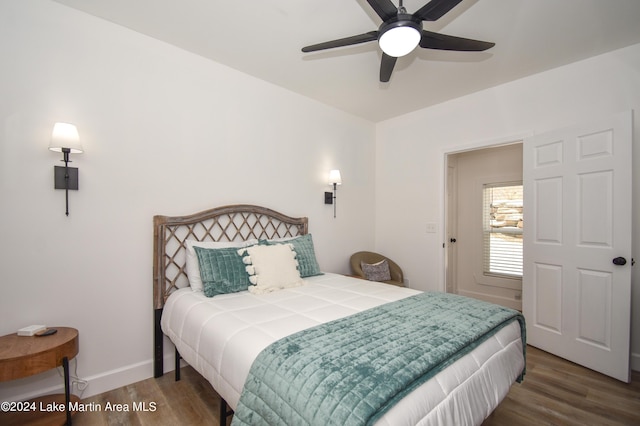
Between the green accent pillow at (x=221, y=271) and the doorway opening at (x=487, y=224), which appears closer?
the green accent pillow at (x=221, y=271)

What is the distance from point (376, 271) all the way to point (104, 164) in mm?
2947

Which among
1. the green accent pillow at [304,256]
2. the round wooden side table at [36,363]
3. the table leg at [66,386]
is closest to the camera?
the round wooden side table at [36,363]

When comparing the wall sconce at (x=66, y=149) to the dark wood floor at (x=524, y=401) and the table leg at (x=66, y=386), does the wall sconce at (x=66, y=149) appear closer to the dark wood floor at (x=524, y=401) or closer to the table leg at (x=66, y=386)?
the table leg at (x=66, y=386)

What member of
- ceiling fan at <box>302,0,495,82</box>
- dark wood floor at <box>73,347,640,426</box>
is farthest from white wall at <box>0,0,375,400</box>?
ceiling fan at <box>302,0,495,82</box>

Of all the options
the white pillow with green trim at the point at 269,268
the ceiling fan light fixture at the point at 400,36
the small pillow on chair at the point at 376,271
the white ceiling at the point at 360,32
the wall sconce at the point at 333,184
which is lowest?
the small pillow on chair at the point at 376,271

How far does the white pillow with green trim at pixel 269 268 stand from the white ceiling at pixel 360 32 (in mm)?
1719

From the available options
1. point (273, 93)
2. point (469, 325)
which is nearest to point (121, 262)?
point (273, 93)

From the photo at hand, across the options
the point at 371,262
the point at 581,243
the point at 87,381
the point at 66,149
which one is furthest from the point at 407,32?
the point at 87,381

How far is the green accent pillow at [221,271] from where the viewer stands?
7.11 ft

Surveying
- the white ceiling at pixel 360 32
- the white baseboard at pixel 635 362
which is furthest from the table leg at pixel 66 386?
the white baseboard at pixel 635 362

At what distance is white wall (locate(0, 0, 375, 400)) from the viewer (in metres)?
1.83

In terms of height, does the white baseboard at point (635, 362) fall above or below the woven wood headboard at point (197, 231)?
below

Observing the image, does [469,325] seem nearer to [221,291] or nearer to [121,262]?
[221,291]

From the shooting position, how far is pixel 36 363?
152cm
